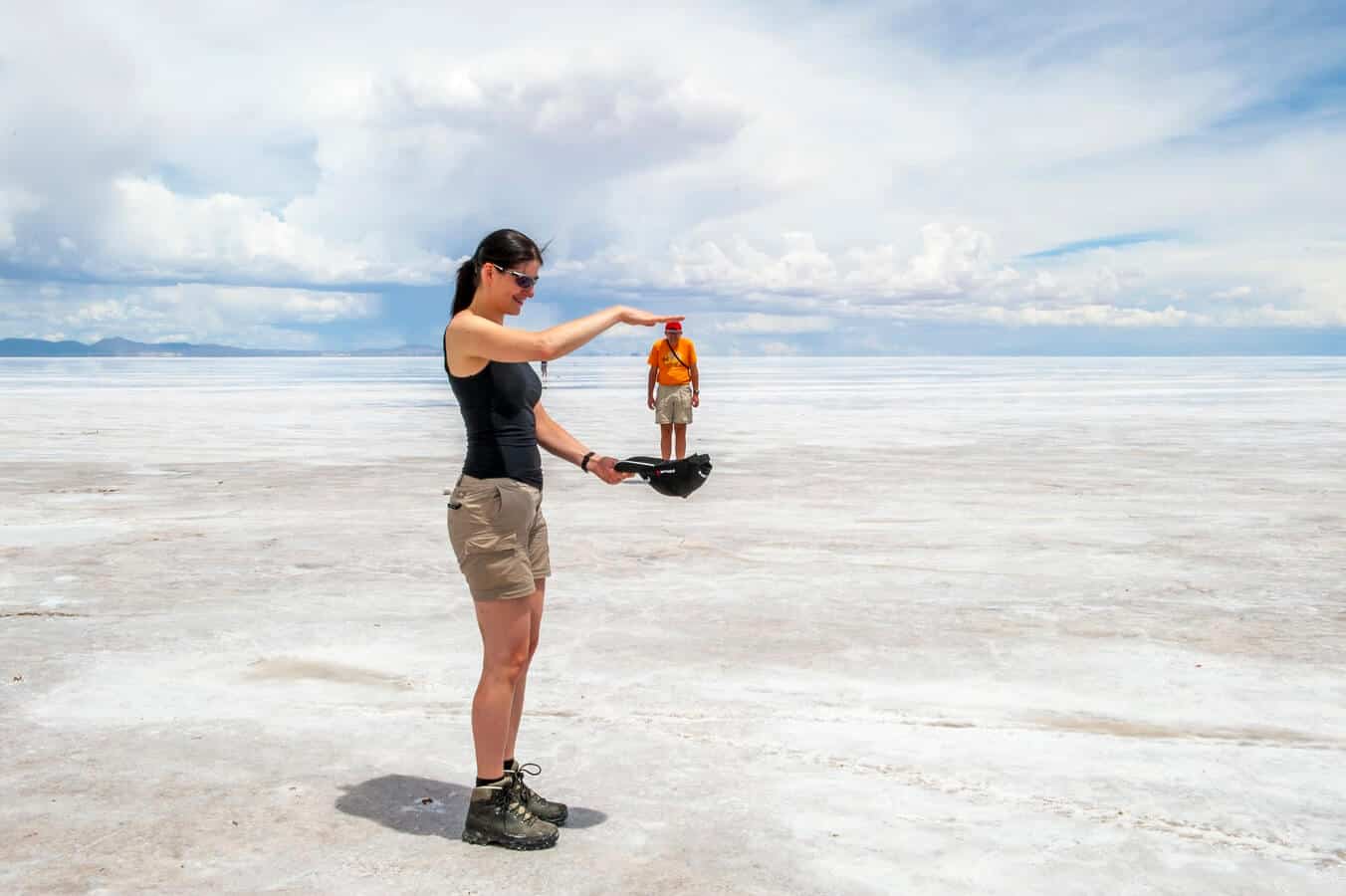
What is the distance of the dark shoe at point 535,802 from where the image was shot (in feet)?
12.2

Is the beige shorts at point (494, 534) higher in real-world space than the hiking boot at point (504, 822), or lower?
higher

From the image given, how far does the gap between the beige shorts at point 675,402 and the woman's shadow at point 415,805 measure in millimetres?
9456

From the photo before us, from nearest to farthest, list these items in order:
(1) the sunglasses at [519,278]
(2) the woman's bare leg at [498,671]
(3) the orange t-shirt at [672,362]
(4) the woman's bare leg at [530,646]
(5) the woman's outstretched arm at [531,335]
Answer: (5) the woman's outstretched arm at [531,335] → (1) the sunglasses at [519,278] → (2) the woman's bare leg at [498,671] → (4) the woman's bare leg at [530,646] → (3) the orange t-shirt at [672,362]

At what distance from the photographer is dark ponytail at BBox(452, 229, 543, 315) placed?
3520 millimetres

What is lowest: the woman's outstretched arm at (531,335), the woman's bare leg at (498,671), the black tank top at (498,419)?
the woman's bare leg at (498,671)

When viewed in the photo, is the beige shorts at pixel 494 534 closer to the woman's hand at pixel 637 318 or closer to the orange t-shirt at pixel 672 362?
the woman's hand at pixel 637 318

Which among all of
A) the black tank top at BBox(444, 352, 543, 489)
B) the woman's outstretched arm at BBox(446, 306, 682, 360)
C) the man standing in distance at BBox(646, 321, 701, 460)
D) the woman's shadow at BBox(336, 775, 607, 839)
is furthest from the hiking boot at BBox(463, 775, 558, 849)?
the man standing in distance at BBox(646, 321, 701, 460)

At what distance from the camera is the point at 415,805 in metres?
3.96

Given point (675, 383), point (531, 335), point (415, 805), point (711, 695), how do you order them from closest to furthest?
1. point (531, 335)
2. point (415, 805)
3. point (711, 695)
4. point (675, 383)

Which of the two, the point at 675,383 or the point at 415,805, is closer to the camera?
the point at 415,805

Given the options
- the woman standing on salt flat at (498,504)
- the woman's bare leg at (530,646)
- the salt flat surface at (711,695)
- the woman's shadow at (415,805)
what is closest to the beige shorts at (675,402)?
the salt flat surface at (711,695)

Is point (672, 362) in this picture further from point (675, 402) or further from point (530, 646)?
point (530, 646)

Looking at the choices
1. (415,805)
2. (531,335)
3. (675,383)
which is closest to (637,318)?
(531,335)

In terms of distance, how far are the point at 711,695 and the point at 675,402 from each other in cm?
851
